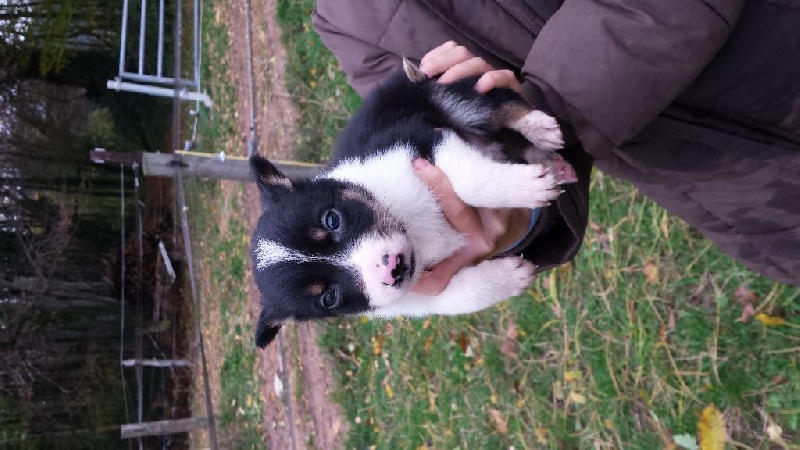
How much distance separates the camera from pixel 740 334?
3178 millimetres

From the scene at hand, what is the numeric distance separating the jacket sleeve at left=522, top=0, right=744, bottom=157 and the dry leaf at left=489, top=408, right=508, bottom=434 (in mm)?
3000

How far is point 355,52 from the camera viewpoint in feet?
8.41

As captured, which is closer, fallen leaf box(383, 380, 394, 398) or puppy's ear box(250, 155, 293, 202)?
puppy's ear box(250, 155, 293, 202)

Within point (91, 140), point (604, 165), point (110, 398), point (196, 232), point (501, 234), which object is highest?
point (91, 140)

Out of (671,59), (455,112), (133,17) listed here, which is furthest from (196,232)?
(671,59)

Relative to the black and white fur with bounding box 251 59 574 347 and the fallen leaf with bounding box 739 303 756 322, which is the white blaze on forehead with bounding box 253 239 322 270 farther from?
the fallen leaf with bounding box 739 303 756 322

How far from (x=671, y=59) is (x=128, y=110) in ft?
29.1

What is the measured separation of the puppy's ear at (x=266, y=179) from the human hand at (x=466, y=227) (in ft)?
2.02

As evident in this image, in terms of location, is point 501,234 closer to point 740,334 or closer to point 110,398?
point 740,334

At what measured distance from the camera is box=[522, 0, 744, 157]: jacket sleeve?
171cm

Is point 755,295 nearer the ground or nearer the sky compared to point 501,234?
nearer the ground

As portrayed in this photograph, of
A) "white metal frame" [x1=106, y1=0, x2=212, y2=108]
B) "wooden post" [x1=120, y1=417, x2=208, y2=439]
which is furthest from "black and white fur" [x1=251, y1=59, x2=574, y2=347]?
"white metal frame" [x1=106, y1=0, x2=212, y2=108]

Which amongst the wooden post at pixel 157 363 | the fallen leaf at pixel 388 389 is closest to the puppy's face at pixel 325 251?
the fallen leaf at pixel 388 389

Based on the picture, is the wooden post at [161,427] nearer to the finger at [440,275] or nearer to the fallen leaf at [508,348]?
the fallen leaf at [508,348]
